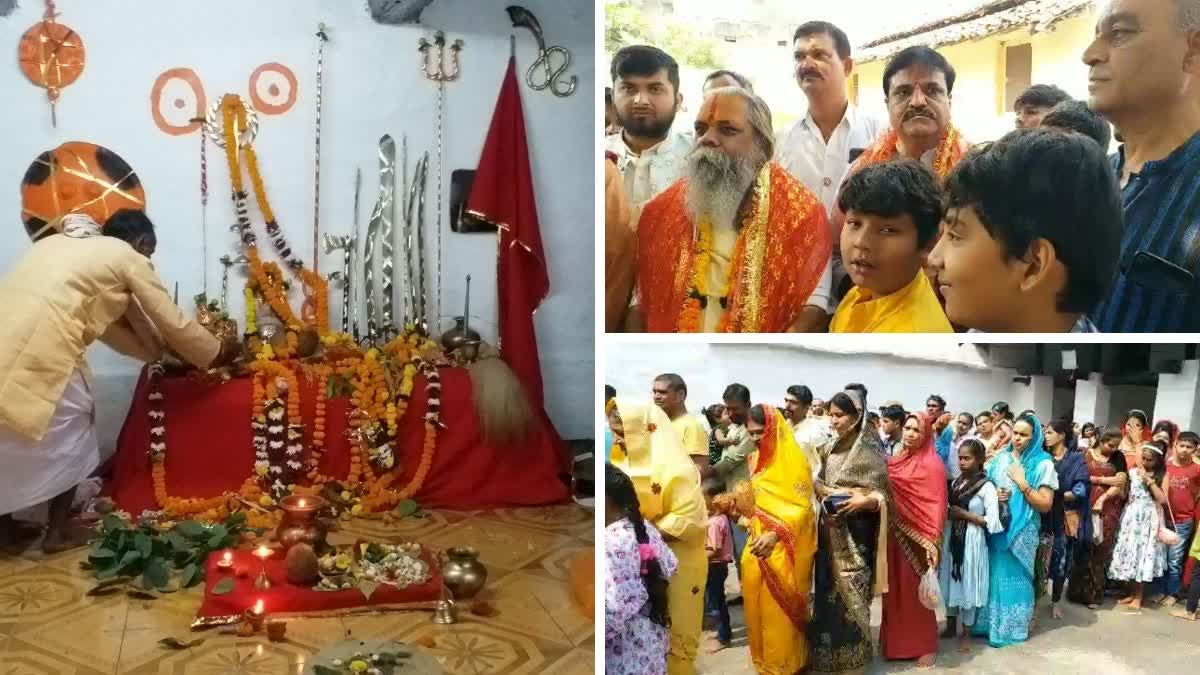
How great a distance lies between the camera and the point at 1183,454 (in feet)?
5.33

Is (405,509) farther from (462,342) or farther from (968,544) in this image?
(968,544)

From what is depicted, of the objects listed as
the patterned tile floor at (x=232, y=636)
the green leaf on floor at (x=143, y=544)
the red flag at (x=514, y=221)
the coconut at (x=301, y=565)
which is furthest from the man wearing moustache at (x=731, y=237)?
the red flag at (x=514, y=221)

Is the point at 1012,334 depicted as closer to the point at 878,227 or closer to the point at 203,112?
the point at 878,227

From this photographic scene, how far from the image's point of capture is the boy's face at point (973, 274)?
5.01 feet

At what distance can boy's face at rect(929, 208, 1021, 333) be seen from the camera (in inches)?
60.2

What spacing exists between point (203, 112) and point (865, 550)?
352cm

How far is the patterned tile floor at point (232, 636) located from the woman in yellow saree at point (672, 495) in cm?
100

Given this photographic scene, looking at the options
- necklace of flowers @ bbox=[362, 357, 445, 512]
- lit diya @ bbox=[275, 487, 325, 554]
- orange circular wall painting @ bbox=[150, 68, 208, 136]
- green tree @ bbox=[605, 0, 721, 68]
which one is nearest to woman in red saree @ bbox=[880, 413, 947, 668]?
green tree @ bbox=[605, 0, 721, 68]

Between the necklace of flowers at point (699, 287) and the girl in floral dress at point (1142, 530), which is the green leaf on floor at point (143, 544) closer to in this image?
the necklace of flowers at point (699, 287)

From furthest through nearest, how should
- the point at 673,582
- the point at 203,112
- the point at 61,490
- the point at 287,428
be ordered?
1. the point at 203,112
2. the point at 287,428
3. the point at 61,490
4. the point at 673,582

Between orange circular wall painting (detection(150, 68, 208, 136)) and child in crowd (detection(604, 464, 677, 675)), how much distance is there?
127 inches

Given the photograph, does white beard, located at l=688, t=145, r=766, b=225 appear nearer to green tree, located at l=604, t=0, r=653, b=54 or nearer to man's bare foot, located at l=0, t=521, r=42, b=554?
green tree, located at l=604, t=0, r=653, b=54

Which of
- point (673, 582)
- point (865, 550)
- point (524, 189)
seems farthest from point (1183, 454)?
point (524, 189)

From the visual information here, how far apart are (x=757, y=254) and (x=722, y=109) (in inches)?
9.9
